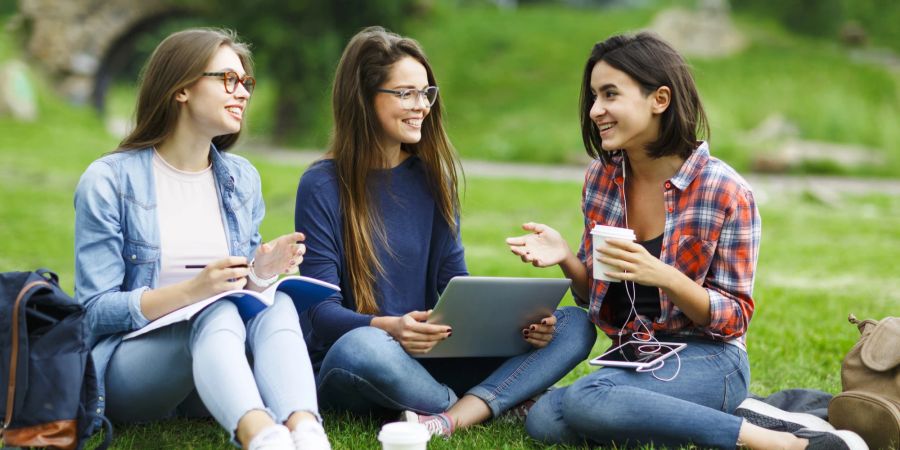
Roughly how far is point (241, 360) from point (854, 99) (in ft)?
46.6

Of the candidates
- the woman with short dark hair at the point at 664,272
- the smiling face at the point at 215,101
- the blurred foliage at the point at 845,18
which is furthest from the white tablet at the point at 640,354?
the blurred foliage at the point at 845,18

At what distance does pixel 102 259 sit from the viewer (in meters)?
2.85

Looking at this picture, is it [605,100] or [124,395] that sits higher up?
[605,100]

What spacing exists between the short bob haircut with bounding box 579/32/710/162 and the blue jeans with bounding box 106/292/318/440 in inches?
47.6

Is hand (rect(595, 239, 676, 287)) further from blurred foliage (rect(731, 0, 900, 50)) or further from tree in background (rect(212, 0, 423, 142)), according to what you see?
blurred foliage (rect(731, 0, 900, 50))

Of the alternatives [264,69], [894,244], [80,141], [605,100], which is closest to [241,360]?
[605,100]

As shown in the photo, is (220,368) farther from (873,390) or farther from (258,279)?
(873,390)

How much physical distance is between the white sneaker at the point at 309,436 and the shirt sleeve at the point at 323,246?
577 millimetres

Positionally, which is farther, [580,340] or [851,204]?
[851,204]

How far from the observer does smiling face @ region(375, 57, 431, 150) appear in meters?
3.21

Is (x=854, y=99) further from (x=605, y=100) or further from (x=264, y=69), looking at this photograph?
(x=605, y=100)

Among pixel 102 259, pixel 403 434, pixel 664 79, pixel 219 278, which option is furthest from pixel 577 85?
pixel 403 434

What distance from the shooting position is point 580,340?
319 cm

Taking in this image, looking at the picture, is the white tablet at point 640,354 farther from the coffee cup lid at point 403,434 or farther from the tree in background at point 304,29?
the tree in background at point 304,29
